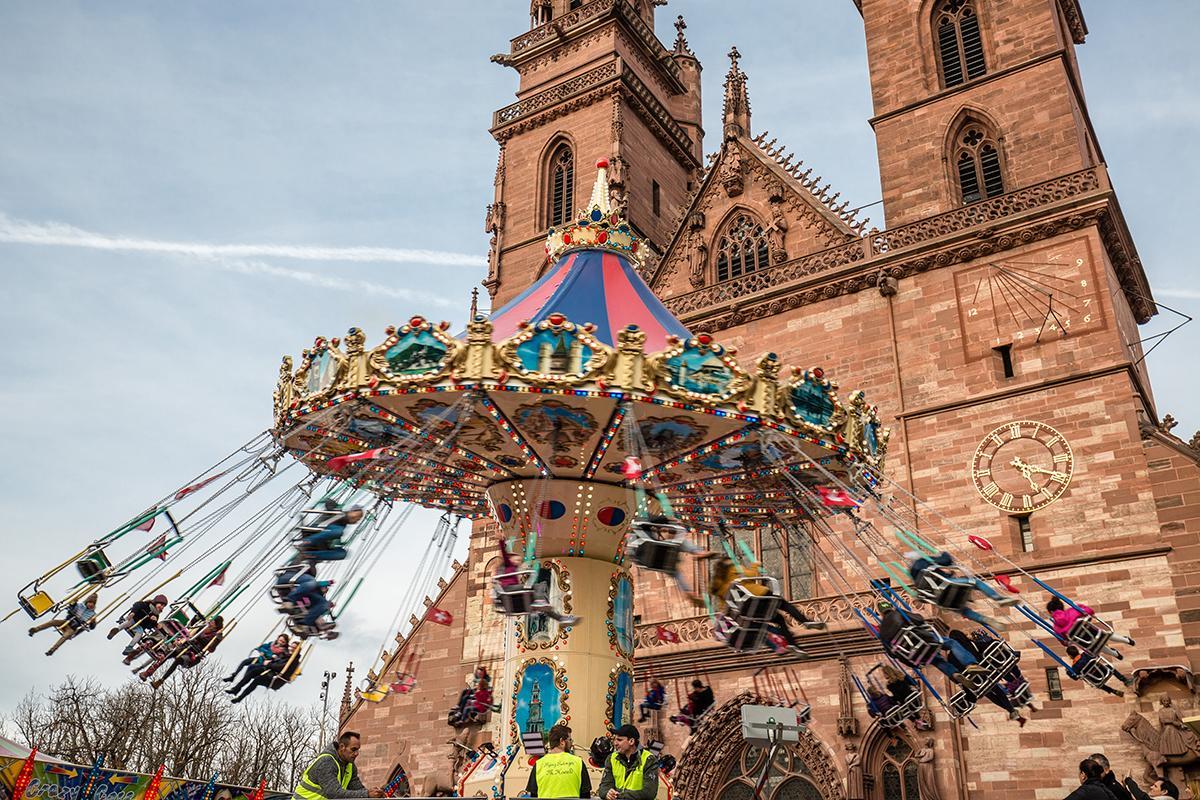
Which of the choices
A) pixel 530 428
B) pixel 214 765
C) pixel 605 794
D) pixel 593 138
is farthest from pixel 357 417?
pixel 214 765

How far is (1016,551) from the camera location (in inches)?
656

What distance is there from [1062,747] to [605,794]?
939 cm

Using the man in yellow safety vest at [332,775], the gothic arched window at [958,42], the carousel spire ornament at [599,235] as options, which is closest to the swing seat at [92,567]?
the man in yellow safety vest at [332,775]

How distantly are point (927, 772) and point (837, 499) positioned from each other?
21.5 ft

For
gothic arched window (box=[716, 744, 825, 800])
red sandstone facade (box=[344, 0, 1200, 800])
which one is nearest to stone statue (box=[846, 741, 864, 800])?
red sandstone facade (box=[344, 0, 1200, 800])

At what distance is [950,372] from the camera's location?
1853 centimetres

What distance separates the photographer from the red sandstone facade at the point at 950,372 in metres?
15.6

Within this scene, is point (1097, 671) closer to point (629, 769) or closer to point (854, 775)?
point (629, 769)

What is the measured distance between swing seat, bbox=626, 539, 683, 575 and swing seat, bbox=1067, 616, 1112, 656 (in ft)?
16.6

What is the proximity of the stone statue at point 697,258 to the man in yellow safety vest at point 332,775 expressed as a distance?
1604 centimetres

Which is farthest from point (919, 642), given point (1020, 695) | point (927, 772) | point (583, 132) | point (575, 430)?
point (583, 132)

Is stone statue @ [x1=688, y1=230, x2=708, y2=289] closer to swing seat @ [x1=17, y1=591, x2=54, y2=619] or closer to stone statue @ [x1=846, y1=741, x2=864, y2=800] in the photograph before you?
stone statue @ [x1=846, y1=741, x2=864, y2=800]

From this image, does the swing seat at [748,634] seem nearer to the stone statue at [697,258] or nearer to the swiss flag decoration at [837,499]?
the swiss flag decoration at [837,499]

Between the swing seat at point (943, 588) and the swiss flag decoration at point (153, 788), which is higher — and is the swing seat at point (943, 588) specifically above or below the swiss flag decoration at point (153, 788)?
above
